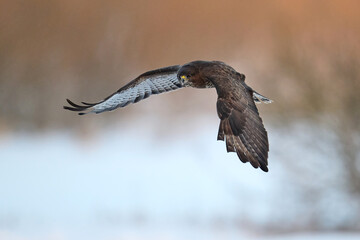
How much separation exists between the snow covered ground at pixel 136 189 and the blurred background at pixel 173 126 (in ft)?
0.09

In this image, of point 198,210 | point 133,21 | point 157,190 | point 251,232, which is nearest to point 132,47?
point 133,21

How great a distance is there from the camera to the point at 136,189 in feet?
38.4

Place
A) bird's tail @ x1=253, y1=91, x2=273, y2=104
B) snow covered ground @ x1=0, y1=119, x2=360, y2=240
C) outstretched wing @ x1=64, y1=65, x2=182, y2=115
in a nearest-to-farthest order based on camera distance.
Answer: bird's tail @ x1=253, y1=91, x2=273, y2=104, outstretched wing @ x1=64, y1=65, x2=182, y2=115, snow covered ground @ x1=0, y1=119, x2=360, y2=240

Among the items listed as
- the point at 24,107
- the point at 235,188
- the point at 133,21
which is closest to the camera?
the point at 235,188

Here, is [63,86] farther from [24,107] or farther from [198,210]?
[198,210]

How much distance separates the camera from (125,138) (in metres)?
14.2

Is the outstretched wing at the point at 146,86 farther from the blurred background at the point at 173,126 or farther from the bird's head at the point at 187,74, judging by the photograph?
the blurred background at the point at 173,126

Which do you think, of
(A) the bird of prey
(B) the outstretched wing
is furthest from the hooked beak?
(B) the outstretched wing

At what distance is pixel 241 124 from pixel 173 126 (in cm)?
950

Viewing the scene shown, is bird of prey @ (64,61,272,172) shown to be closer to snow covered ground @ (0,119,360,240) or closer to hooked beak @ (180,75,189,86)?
hooked beak @ (180,75,189,86)

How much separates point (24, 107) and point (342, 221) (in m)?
6.33

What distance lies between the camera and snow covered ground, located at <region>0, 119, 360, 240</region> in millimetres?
9375

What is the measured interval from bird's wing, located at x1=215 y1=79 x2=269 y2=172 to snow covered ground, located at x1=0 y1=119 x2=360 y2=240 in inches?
170

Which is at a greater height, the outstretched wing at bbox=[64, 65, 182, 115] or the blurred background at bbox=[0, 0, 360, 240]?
the blurred background at bbox=[0, 0, 360, 240]
